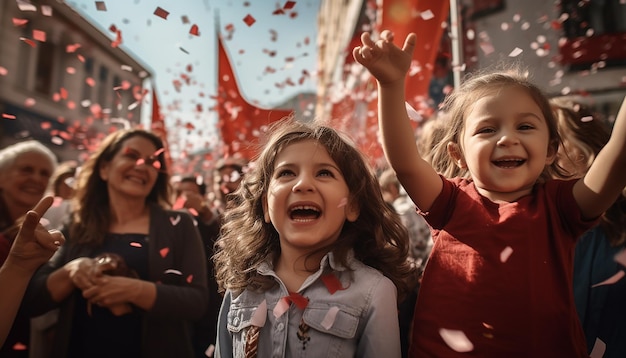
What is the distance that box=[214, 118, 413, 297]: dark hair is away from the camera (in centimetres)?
188

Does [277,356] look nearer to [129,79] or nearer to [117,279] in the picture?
[117,279]

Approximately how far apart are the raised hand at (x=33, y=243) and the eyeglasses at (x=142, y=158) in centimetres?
108

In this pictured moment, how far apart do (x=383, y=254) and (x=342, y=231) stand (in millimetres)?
199

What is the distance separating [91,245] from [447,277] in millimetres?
2003

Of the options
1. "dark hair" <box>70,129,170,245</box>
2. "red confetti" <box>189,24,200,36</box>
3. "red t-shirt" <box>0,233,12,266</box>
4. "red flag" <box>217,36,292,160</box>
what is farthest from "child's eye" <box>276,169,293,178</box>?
"red flag" <box>217,36,292,160</box>

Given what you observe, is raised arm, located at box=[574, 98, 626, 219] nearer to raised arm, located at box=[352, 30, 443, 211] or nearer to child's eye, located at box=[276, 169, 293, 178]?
raised arm, located at box=[352, 30, 443, 211]

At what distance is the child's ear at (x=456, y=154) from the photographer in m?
1.80

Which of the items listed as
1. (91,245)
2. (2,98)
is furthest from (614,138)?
(2,98)

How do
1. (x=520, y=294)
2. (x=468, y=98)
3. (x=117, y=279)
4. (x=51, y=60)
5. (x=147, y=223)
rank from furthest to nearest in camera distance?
(x=51, y=60), (x=147, y=223), (x=117, y=279), (x=468, y=98), (x=520, y=294)

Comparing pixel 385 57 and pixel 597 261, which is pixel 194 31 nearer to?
pixel 385 57

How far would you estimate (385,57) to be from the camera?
1.45m

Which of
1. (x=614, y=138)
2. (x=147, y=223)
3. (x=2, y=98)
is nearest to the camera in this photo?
(x=614, y=138)

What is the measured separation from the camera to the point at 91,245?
2.61 metres

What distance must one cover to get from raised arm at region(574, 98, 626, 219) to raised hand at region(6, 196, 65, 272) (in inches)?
76.1
